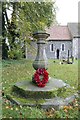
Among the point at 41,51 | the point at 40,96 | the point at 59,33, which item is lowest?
the point at 40,96

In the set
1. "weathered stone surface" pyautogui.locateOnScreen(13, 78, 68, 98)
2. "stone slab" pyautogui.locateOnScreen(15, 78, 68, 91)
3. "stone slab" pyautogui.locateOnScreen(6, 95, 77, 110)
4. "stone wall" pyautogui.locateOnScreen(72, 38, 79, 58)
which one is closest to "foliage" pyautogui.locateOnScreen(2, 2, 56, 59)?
"stone slab" pyautogui.locateOnScreen(15, 78, 68, 91)

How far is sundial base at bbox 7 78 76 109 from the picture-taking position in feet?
20.0

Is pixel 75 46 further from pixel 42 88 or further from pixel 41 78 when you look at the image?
pixel 42 88

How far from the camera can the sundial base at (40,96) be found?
6090 millimetres

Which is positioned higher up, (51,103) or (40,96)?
(40,96)

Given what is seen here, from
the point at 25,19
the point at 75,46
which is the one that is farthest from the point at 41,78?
the point at 75,46

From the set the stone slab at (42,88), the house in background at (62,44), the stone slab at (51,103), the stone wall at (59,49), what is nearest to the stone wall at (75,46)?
the house in background at (62,44)

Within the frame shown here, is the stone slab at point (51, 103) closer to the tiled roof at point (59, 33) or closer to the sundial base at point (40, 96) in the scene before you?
the sundial base at point (40, 96)

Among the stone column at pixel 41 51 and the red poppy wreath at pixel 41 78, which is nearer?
the red poppy wreath at pixel 41 78

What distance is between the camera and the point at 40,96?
20.9ft

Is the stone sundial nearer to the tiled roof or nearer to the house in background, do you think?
the tiled roof

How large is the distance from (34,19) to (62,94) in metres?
12.9

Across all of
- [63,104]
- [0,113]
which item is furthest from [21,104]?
[63,104]

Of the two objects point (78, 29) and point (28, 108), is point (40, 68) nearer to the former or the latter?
point (28, 108)
